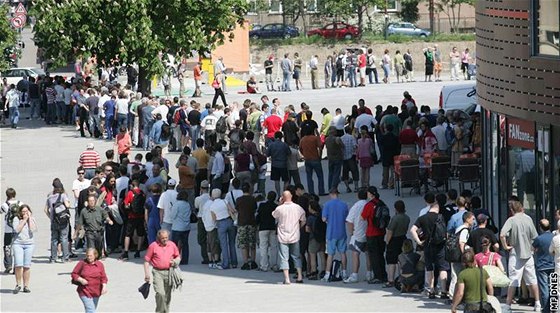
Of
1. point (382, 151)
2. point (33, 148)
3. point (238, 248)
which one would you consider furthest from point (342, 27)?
point (238, 248)

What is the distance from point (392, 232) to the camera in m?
21.8

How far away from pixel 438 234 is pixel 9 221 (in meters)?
6.80

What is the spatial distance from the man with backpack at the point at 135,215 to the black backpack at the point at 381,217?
16.1ft

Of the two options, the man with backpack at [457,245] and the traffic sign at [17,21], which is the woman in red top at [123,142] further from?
the traffic sign at [17,21]

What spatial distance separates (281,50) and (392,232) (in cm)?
5002

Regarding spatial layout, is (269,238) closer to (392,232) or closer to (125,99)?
(392,232)

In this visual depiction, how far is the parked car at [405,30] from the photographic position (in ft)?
245

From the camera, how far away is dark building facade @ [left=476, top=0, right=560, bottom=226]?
21.6 meters

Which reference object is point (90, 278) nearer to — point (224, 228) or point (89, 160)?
point (224, 228)

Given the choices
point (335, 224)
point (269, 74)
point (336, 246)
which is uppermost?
point (269, 74)

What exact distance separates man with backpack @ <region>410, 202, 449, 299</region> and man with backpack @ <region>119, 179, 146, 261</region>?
6.01m

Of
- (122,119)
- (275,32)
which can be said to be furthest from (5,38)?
(275,32)

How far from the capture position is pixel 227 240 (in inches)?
957

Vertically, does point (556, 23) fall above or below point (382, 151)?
above
